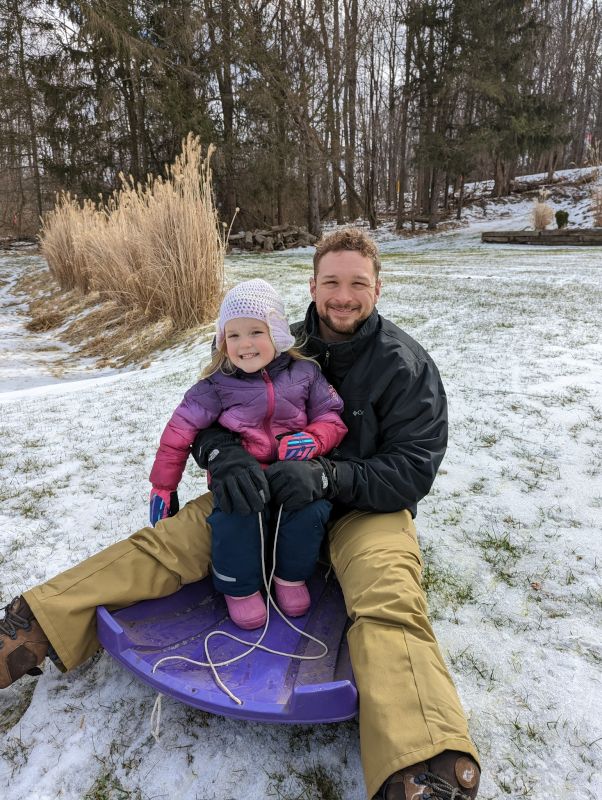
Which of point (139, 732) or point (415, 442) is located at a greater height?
point (415, 442)

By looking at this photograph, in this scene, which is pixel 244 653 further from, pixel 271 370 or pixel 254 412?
pixel 271 370

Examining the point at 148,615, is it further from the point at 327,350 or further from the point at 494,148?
the point at 494,148

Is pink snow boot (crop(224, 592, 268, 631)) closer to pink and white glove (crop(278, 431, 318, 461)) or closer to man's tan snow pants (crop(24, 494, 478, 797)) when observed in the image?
man's tan snow pants (crop(24, 494, 478, 797))

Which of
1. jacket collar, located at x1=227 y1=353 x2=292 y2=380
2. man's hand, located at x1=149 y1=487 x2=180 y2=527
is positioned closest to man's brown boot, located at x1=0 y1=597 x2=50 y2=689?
man's hand, located at x1=149 y1=487 x2=180 y2=527

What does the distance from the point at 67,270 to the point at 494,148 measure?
11.6 meters

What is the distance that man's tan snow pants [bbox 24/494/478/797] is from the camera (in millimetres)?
993

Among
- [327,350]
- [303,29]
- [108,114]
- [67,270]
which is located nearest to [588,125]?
[303,29]

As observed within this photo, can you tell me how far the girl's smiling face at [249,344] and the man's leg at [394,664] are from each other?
2.08ft

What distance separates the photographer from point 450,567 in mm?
1759

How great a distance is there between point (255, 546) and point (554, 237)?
1276 centimetres

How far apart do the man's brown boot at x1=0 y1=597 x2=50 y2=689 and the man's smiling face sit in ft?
4.04

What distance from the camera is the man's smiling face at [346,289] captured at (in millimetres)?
1720

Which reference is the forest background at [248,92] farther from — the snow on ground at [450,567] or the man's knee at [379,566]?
the man's knee at [379,566]

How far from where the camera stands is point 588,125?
86.2 feet
